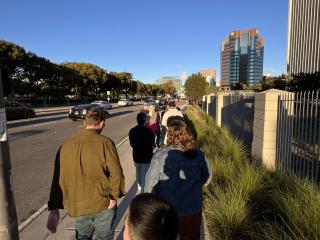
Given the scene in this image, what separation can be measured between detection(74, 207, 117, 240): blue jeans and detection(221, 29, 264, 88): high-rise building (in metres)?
157

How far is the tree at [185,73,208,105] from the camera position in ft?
139

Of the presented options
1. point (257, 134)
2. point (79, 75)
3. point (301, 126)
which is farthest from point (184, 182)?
point (79, 75)

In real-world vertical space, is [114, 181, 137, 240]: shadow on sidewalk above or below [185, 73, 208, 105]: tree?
below

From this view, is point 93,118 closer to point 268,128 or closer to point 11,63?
point 268,128

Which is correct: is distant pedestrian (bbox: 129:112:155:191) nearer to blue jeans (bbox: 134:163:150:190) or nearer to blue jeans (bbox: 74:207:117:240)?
blue jeans (bbox: 134:163:150:190)

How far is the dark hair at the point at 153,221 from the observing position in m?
1.64

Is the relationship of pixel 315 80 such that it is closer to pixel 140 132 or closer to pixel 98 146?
pixel 140 132

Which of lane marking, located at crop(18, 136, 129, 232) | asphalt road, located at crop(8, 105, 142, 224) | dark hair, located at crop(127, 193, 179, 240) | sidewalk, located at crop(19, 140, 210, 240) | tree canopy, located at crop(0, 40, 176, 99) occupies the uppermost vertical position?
tree canopy, located at crop(0, 40, 176, 99)

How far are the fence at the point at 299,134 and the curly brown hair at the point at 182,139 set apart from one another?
341cm

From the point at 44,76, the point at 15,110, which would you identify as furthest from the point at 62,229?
the point at 44,76

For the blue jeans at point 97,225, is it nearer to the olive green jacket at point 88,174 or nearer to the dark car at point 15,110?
the olive green jacket at point 88,174

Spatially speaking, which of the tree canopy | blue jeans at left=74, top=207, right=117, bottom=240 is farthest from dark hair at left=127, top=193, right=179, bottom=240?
the tree canopy

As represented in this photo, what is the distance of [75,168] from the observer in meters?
3.24

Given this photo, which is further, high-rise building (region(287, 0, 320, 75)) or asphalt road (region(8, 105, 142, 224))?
high-rise building (region(287, 0, 320, 75))
